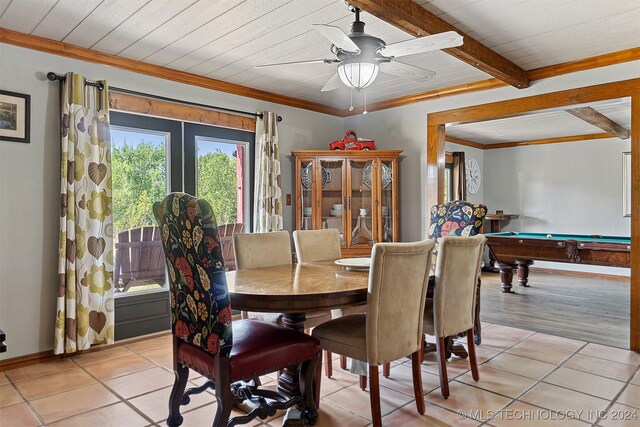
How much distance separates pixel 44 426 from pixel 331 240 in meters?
2.20

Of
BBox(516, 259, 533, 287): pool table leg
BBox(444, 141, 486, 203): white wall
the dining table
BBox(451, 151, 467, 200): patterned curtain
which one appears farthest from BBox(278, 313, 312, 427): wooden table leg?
BBox(444, 141, 486, 203): white wall

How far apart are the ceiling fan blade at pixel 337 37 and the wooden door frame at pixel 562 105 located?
2.35 meters

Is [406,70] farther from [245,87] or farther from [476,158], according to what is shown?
[476,158]

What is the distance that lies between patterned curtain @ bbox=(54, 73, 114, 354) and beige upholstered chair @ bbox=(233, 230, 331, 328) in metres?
1.13

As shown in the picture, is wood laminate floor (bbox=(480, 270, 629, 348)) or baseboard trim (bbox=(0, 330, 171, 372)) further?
wood laminate floor (bbox=(480, 270, 629, 348))

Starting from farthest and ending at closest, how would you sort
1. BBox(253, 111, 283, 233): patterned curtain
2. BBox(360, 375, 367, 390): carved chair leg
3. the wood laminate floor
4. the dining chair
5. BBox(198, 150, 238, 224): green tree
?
1. BBox(253, 111, 283, 233): patterned curtain
2. BBox(198, 150, 238, 224): green tree
3. the wood laminate floor
4. the dining chair
5. BBox(360, 375, 367, 390): carved chair leg

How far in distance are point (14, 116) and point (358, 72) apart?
2.43 metres

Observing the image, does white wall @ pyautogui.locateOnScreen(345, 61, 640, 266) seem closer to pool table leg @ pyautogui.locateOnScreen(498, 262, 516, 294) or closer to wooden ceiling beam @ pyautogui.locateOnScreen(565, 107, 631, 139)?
wooden ceiling beam @ pyautogui.locateOnScreen(565, 107, 631, 139)

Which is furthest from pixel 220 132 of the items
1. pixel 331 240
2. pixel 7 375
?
pixel 7 375

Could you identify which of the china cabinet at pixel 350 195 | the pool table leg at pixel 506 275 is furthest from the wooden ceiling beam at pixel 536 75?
the pool table leg at pixel 506 275

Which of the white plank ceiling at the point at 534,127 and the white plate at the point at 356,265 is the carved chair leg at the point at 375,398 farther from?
the white plank ceiling at the point at 534,127

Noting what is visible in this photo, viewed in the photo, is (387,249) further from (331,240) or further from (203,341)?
(331,240)

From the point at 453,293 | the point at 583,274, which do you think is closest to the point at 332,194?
the point at 453,293

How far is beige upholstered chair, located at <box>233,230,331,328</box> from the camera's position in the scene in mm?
3000
